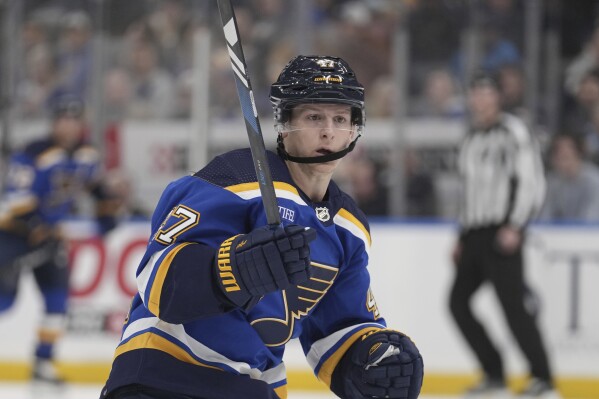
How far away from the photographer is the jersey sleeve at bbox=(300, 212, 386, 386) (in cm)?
235

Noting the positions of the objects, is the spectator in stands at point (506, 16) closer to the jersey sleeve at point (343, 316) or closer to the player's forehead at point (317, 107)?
the jersey sleeve at point (343, 316)

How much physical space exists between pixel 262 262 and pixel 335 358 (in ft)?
1.94

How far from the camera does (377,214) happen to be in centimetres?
643

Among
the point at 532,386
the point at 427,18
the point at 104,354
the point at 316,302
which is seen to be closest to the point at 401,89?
the point at 427,18

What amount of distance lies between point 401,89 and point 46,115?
90.8 inches

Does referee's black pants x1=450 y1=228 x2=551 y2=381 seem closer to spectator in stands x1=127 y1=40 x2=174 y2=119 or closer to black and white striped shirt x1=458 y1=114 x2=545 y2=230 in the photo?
black and white striped shirt x1=458 y1=114 x2=545 y2=230

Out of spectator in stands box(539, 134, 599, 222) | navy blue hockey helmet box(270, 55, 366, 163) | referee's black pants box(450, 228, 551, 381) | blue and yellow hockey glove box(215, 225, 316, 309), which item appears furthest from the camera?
spectator in stands box(539, 134, 599, 222)

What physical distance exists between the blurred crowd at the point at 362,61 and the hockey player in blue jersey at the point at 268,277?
409cm

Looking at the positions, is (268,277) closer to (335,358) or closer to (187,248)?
(187,248)

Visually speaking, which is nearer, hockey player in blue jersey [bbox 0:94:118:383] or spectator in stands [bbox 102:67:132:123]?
hockey player in blue jersey [bbox 0:94:118:383]

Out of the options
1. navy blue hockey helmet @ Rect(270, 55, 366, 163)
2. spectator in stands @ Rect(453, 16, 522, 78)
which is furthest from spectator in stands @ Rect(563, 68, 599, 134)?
navy blue hockey helmet @ Rect(270, 55, 366, 163)

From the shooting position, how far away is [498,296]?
5.98 meters

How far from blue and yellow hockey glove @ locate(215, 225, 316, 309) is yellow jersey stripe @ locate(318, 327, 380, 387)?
0.46 metres

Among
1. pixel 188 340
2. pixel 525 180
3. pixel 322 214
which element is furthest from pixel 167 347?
pixel 525 180
